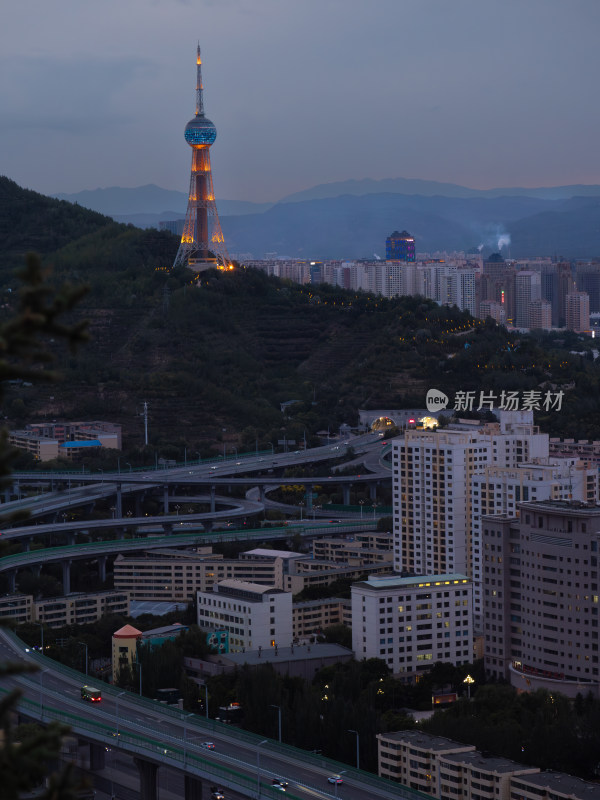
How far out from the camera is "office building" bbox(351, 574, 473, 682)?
18.8 m

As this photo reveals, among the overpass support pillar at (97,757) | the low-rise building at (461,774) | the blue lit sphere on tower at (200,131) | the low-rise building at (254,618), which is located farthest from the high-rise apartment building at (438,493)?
the blue lit sphere on tower at (200,131)

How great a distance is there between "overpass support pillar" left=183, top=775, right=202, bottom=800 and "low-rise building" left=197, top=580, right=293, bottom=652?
577 centimetres

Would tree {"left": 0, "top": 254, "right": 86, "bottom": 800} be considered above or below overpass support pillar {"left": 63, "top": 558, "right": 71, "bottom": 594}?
above

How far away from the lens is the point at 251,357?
149 feet

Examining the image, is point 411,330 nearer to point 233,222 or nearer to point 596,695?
point 596,695

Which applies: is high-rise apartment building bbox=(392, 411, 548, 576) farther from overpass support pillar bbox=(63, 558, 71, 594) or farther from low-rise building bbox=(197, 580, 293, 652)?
overpass support pillar bbox=(63, 558, 71, 594)

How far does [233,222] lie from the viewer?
154500 millimetres

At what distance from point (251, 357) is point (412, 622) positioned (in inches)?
1052

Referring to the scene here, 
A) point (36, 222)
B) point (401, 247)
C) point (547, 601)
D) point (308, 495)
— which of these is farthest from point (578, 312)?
point (547, 601)

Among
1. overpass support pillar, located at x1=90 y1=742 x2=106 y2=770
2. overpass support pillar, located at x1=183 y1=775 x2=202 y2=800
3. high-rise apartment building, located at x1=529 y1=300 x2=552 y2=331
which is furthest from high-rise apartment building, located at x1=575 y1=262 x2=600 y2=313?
overpass support pillar, located at x1=183 y1=775 x2=202 y2=800

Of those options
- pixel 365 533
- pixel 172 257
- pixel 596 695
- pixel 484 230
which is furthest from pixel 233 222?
pixel 596 695

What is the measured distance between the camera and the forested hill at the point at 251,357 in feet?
135
